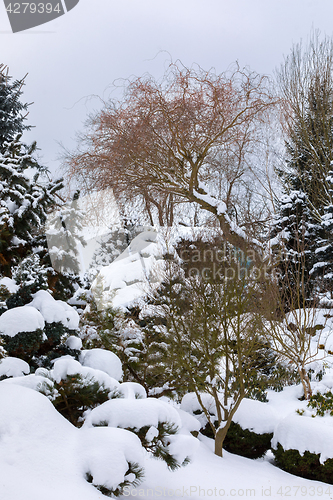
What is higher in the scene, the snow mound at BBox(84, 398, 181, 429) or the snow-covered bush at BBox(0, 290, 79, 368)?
the snow-covered bush at BBox(0, 290, 79, 368)

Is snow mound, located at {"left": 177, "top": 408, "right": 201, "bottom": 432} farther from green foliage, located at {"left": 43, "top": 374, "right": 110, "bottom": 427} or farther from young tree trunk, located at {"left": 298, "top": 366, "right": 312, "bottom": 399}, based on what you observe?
young tree trunk, located at {"left": 298, "top": 366, "right": 312, "bottom": 399}

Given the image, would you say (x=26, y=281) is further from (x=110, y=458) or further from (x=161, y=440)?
(x=110, y=458)

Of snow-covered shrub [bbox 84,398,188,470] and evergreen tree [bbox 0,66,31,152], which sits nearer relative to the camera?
snow-covered shrub [bbox 84,398,188,470]

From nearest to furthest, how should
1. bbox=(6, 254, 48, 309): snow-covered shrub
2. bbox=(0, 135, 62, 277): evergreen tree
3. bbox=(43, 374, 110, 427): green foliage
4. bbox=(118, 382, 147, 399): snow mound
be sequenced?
bbox=(43, 374, 110, 427): green foliage → bbox=(118, 382, 147, 399): snow mound → bbox=(6, 254, 48, 309): snow-covered shrub → bbox=(0, 135, 62, 277): evergreen tree

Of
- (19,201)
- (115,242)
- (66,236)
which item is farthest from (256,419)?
(115,242)

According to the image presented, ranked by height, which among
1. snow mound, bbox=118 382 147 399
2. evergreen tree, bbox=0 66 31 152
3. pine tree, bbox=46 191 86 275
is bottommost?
snow mound, bbox=118 382 147 399

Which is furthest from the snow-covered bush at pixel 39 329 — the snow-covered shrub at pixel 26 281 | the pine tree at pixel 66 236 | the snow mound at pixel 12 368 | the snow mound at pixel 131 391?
the pine tree at pixel 66 236

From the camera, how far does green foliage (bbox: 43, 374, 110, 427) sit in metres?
3.65

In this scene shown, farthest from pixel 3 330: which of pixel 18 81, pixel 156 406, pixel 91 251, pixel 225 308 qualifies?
pixel 18 81

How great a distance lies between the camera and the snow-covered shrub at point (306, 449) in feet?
16.7

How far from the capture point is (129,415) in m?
3.35

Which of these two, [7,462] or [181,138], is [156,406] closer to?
[7,462]

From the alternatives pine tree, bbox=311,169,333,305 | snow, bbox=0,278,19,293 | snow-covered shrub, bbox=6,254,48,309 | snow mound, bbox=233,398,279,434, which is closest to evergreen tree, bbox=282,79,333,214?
pine tree, bbox=311,169,333,305

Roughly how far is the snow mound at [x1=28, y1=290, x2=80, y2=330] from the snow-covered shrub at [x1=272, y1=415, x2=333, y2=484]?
3576mm
